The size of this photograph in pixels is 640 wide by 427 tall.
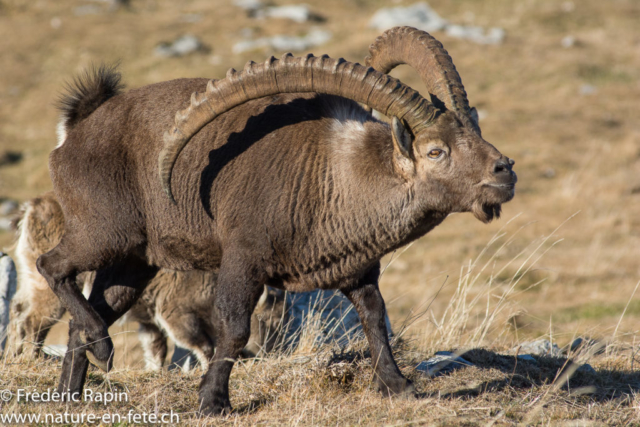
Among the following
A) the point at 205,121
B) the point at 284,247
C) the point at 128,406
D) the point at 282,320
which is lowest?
the point at 128,406

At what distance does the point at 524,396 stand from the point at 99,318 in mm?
3437

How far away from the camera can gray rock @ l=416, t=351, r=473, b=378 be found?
5.60 meters

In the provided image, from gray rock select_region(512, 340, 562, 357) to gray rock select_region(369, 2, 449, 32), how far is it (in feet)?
91.9

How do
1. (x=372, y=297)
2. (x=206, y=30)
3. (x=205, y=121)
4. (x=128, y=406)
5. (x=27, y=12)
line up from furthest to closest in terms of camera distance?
1. (x=27, y=12)
2. (x=206, y=30)
3. (x=372, y=297)
4. (x=128, y=406)
5. (x=205, y=121)

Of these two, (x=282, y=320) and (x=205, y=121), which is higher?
(x=205, y=121)

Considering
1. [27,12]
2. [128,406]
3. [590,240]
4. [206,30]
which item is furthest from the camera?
[27,12]

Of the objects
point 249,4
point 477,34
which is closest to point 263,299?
point 477,34

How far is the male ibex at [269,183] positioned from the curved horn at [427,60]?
0.01 meters

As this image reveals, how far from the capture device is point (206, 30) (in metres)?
36.4

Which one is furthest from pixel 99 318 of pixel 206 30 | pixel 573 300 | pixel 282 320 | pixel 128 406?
pixel 206 30

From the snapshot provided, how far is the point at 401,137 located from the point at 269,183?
3.45 feet

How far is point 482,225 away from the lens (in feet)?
63.2

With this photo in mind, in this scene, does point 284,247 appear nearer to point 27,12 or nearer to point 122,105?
point 122,105

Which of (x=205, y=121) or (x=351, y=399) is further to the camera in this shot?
(x=351, y=399)
